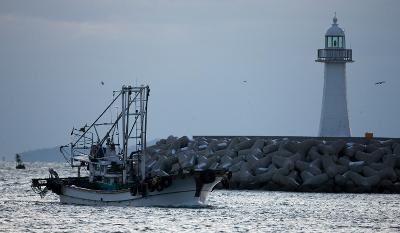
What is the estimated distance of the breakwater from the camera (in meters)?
61.4

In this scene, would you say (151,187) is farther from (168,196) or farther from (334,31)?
(334,31)

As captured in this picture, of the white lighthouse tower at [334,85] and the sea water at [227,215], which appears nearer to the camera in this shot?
the sea water at [227,215]

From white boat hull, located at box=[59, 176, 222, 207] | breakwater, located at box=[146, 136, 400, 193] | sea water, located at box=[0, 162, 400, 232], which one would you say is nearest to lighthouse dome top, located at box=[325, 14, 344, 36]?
breakwater, located at box=[146, 136, 400, 193]

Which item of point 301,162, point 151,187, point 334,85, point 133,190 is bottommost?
point 133,190

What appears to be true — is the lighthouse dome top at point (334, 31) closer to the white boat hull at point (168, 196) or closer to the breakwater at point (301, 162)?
the breakwater at point (301, 162)

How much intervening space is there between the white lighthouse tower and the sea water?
40.0 feet

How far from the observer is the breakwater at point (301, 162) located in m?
61.4

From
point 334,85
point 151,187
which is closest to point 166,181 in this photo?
point 151,187

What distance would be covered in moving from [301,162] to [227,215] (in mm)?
16673

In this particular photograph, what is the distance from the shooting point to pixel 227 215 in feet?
152

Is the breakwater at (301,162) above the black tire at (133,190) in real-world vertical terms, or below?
above

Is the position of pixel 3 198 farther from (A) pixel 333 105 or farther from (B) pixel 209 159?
(A) pixel 333 105

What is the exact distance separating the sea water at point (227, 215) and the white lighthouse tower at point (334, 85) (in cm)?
1219

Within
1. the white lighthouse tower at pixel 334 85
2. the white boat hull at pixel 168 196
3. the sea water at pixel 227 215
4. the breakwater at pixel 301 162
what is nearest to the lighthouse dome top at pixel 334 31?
the white lighthouse tower at pixel 334 85
